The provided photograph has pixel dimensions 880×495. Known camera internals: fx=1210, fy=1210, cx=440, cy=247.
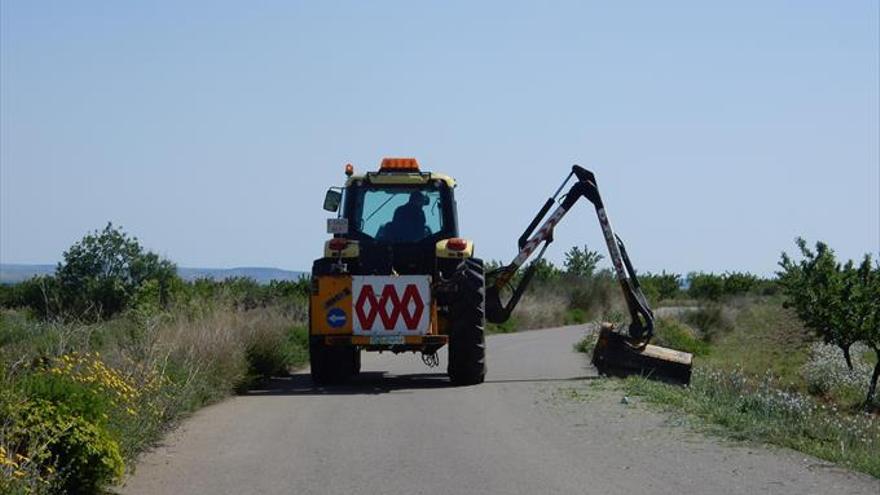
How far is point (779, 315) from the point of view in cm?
5159

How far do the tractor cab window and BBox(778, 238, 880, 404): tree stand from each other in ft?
50.1

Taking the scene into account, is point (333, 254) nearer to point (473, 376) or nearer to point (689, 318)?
point (473, 376)

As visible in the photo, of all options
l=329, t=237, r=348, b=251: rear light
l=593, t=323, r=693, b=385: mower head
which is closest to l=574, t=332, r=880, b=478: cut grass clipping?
l=593, t=323, r=693, b=385: mower head

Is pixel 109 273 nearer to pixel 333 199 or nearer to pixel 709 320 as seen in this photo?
pixel 333 199

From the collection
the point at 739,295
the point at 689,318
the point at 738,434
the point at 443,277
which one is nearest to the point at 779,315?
the point at 689,318

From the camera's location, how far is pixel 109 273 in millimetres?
30172

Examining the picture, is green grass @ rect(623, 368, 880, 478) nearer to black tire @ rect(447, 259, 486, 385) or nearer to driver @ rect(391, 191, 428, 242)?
black tire @ rect(447, 259, 486, 385)

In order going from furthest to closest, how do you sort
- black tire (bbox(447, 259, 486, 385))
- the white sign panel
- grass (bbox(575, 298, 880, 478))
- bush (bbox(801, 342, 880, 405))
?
bush (bbox(801, 342, 880, 405))
black tire (bbox(447, 259, 486, 385))
the white sign panel
grass (bbox(575, 298, 880, 478))

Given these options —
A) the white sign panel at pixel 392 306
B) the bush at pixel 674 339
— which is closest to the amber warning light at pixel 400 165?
the white sign panel at pixel 392 306

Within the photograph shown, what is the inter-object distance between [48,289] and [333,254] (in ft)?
40.5

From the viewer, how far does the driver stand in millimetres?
19375

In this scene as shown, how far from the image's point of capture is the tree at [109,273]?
2884 centimetres

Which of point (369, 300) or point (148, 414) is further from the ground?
point (369, 300)

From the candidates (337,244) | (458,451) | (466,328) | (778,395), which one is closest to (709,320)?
(466,328)
